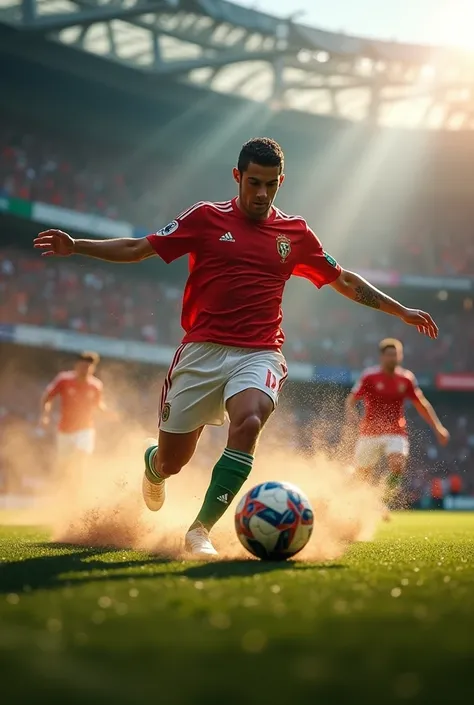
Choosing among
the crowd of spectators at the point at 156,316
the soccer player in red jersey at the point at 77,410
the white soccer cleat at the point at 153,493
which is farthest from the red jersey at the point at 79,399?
the crowd of spectators at the point at 156,316

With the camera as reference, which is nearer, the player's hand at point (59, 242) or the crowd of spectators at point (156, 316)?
the player's hand at point (59, 242)

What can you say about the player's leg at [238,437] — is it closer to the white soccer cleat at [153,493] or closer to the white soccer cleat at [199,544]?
the white soccer cleat at [199,544]

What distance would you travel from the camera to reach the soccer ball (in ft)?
15.0

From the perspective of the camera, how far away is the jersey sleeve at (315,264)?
228 inches

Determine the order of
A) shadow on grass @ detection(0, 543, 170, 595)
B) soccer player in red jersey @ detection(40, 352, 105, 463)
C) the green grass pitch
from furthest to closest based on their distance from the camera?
soccer player in red jersey @ detection(40, 352, 105, 463), shadow on grass @ detection(0, 543, 170, 595), the green grass pitch

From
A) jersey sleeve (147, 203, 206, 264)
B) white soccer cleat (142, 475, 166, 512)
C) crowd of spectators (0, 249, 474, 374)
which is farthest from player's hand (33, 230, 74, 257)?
crowd of spectators (0, 249, 474, 374)

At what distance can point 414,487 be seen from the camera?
27703 mm

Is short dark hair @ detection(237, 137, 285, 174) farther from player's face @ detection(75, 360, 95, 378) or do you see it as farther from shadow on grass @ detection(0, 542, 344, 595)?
player's face @ detection(75, 360, 95, 378)

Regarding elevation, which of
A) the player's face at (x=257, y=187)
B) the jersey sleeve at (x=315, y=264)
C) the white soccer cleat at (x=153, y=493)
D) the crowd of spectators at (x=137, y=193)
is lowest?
the white soccer cleat at (x=153, y=493)

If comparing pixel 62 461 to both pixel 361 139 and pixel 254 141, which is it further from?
pixel 361 139

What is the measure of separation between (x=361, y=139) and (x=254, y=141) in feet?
96.5

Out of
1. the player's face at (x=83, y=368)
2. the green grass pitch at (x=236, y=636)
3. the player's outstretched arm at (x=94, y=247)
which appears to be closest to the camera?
the green grass pitch at (x=236, y=636)

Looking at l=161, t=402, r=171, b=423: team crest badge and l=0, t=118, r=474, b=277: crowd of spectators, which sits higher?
l=0, t=118, r=474, b=277: crowd of spectators

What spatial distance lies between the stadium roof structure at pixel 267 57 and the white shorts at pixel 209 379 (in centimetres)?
2012
